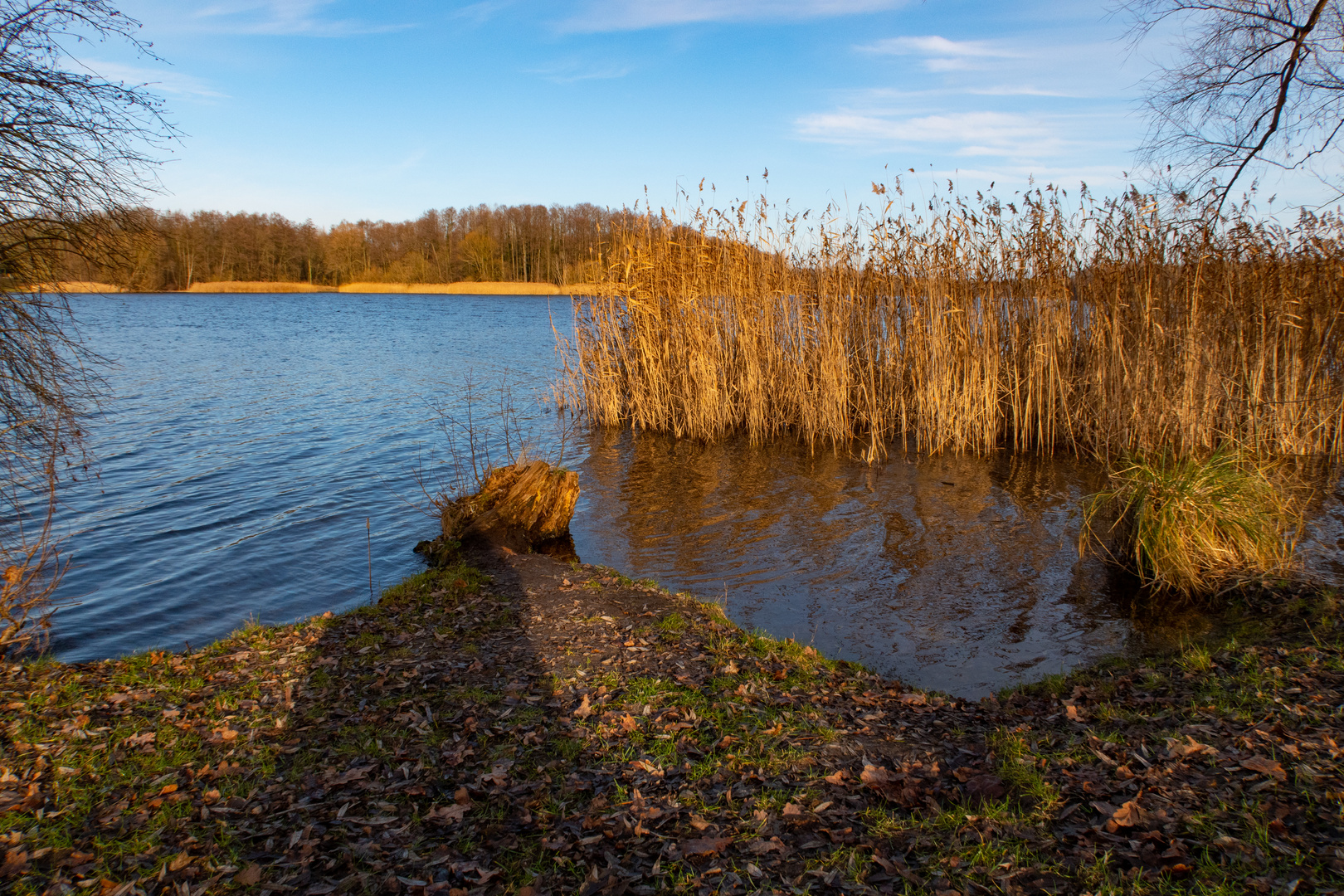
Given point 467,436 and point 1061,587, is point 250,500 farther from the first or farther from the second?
point 1061,587

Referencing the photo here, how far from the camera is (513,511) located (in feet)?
29.4

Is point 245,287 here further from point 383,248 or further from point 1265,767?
point 1265,767

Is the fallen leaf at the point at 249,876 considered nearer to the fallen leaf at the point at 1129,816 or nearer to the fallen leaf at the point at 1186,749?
the fallen leaf at the point at 1129,816

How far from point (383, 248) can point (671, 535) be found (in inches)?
3390

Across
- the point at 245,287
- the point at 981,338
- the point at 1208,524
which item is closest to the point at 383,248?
the point at 245,287

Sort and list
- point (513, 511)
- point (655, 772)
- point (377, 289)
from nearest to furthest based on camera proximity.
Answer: point (655, 772) → point (513, 511) → point (377, 289)

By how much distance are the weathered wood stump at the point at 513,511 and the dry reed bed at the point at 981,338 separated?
5.45 metres

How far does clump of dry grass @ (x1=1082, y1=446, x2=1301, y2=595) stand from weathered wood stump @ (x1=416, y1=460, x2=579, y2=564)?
6.36 metres

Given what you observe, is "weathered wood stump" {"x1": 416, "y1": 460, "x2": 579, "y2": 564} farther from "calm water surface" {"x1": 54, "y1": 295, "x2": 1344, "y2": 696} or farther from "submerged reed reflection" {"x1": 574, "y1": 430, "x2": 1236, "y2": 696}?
"submerged reed reflection" {"x1": 574, "y1": 430, "x2": 1236, "y2": 696}

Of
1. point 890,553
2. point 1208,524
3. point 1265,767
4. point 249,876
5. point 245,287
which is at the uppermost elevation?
point 245,287

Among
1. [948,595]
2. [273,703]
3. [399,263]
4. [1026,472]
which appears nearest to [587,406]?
[1026,472]

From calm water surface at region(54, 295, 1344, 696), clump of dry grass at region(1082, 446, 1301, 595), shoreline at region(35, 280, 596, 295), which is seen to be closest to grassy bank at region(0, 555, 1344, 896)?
clump of dry grass at region(1082, 446, 1301, 595)

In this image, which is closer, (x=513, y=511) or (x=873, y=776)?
(x=873, y=776)

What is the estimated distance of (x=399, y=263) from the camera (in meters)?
80.9
